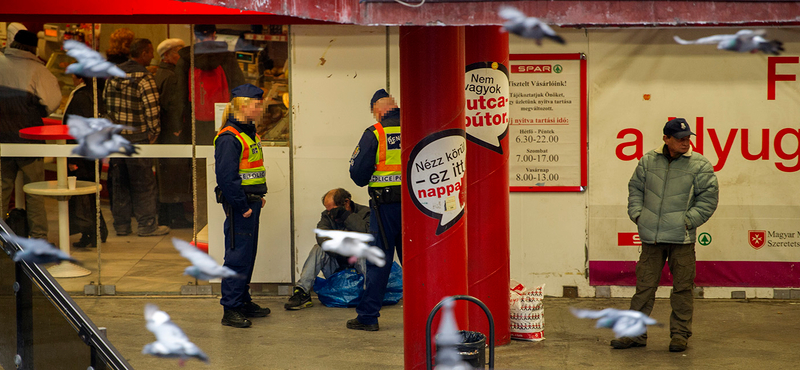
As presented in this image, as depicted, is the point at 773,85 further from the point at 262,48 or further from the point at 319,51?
the point at 262,48

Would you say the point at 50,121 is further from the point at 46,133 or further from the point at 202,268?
the point at 202,268

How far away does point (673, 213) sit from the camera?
6.64m

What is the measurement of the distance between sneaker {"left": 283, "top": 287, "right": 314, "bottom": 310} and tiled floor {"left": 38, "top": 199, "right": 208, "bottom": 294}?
108cm

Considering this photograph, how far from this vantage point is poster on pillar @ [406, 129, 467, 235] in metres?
5.50

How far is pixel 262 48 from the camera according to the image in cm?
827

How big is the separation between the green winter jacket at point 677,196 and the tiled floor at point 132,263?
14.8 feet

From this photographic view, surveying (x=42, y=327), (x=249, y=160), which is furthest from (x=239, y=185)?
(x=42, y=327)

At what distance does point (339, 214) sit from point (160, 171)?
6.39 ft

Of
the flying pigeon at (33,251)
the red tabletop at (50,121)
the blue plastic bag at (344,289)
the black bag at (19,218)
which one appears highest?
the red tabletop at (50,121)

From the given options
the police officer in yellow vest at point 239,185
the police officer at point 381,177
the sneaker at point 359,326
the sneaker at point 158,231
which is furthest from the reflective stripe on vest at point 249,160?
the sneaker at point 158,231

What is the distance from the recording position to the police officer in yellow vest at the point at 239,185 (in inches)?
278

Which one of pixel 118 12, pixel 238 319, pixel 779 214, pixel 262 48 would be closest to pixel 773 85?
pixel 779 214

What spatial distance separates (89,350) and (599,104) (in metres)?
5.41

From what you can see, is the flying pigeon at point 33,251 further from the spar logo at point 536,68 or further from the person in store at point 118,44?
the spar logo at point 536,68
